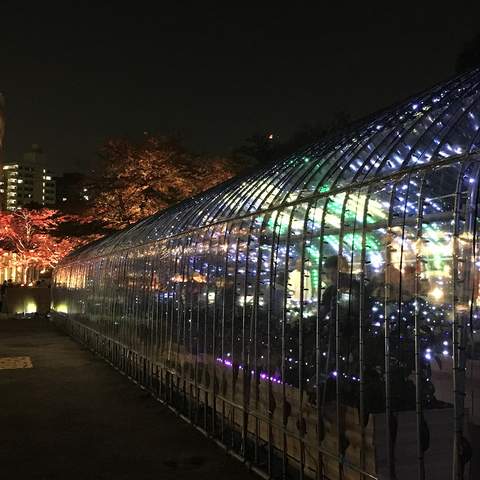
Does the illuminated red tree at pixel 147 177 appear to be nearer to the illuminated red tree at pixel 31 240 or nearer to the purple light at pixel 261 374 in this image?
the illuminated red tree at pixel 31 240

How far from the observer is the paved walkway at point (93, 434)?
6879mm

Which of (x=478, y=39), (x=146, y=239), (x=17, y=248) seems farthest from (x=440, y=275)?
(x=17, y=248)

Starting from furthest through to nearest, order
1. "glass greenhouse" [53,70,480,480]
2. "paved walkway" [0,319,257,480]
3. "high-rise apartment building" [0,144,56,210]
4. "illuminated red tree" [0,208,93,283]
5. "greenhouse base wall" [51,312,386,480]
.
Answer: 1. "high-rise apartment building" [0,144,56,210]
2. "illuminated red tree" [0,208,93,283]
3. "paved walkway" [0,319,257,480]
4. "greenhouse base wall" [51,312,386,480]
5. "glass greenhouse" [53,70,480,480]

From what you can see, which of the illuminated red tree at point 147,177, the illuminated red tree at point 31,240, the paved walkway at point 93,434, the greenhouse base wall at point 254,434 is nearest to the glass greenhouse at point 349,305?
the greenhouse base wall at point 254,434

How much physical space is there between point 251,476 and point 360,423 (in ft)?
6.53

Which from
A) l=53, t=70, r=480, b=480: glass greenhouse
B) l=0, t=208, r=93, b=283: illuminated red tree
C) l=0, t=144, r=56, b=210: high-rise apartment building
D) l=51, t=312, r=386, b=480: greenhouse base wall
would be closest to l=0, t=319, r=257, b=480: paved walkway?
l=51, t=312, r=386, b=480: greenhouse base wall

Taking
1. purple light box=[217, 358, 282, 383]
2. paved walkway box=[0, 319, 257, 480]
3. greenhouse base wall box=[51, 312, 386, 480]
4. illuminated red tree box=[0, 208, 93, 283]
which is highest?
illuminated red tree box=[0, 208, 93, 283]

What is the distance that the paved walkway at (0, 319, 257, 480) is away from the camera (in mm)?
6879

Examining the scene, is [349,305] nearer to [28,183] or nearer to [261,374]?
[261,374]

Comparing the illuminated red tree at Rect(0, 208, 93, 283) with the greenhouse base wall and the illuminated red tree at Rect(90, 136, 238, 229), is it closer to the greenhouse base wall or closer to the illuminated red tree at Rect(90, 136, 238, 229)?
the illuminated red tree at Rect(90, 136, 238, 229)

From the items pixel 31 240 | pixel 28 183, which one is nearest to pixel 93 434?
pixel 31 240

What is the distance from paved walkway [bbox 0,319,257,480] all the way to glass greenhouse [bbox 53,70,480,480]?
0.44m

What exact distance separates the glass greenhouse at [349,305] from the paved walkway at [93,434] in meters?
0.44

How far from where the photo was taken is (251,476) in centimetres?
654
